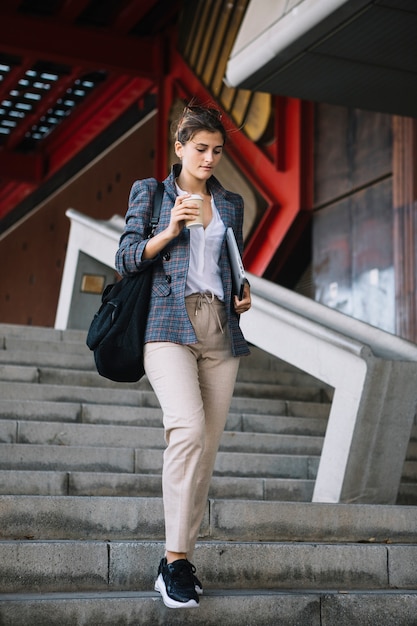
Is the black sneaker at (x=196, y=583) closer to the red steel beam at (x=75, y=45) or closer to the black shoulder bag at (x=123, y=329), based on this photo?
the black shoulder bag at (x=123, y=329)

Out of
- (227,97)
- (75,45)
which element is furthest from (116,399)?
(75,45)

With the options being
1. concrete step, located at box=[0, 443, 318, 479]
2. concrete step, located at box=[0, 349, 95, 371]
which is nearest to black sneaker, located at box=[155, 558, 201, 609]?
concrete step, located at box=[0, 443, 318, 479]

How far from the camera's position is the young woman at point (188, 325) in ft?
10.4

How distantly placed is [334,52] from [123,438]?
2.78m

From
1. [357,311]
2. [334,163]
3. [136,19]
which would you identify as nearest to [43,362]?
[357,311]

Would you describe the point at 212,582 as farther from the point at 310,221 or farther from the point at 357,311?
the point at 310,221

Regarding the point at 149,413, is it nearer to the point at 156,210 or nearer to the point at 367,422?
the point at 367,422

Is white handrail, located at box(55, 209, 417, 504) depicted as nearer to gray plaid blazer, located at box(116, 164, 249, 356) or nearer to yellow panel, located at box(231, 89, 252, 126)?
gray plaid blazer, located at box(116, 164, 249, 356)

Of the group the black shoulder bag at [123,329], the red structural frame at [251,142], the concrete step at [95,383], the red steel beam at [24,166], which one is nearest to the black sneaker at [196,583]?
the black shoulder bag at [123,329]

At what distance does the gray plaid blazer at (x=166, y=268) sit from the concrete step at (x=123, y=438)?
2047 mm

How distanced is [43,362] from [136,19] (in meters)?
8.26

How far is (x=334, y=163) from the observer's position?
10461mm

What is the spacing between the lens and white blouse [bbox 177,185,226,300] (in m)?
3.37

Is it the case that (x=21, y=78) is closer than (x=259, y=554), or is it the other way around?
(x=259, y=554)
